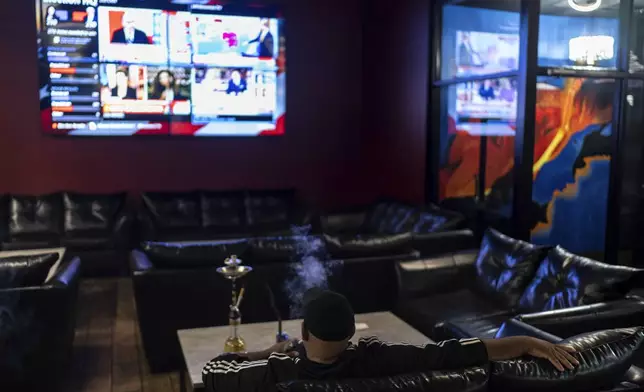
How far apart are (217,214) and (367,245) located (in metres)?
3.14

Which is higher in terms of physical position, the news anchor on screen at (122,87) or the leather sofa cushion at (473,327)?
the news anchor on screen at (122,87)

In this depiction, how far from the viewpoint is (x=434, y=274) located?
4.06 meters

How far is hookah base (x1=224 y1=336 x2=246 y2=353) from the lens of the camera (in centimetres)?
285

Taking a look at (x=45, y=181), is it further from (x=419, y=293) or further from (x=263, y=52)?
(x=419, y=293)

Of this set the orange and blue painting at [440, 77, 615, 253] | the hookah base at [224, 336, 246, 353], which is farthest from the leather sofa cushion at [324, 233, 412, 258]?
the orange and blue painting at [440, 77, 615, 253]

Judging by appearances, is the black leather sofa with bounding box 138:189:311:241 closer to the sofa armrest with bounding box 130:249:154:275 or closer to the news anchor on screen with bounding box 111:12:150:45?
the news anchor on screen with bounding box 111:12:150:45

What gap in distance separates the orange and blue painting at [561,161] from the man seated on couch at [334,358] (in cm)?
435

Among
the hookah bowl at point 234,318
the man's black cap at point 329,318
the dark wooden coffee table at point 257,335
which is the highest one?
the man's black cap at point 329,318

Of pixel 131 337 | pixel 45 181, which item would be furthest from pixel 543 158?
pixel 45 181

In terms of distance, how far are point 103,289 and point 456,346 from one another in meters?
4.72

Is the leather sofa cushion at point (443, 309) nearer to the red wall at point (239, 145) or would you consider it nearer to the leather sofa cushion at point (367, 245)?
the leather sofa cushion at point (367, 245)

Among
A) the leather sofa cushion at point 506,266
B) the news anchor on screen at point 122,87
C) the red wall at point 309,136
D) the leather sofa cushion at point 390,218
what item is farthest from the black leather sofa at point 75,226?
the leather sofa cushion at point 506,266

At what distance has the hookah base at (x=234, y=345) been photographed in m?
2.85

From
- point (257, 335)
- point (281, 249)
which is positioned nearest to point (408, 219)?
point (281, 249)
